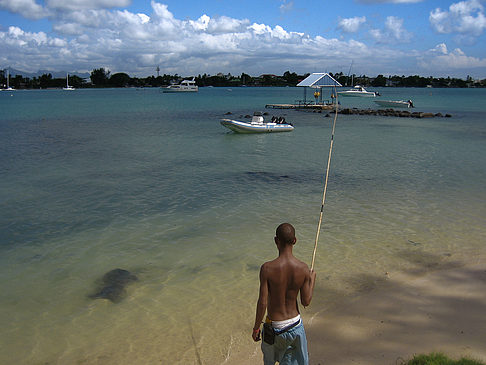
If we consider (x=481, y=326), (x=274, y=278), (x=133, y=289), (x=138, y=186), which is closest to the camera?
(x=274, y=278)

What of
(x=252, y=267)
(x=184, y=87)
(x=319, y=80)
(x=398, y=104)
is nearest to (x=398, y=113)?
(x=319, y=80)

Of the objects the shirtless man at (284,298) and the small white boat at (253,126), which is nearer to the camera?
the shirtless man at (284,298)

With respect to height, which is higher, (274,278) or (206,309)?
(274,278)

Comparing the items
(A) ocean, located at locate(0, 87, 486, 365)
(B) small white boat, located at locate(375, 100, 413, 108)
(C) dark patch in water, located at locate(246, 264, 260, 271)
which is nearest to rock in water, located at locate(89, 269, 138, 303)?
(A) ocean, located at locate(0, 87, 486, 365)

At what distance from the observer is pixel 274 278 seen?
3.90 m

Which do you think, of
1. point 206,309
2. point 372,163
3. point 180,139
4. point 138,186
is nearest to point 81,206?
point 138,186

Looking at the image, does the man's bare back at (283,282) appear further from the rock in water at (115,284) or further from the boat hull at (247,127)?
the boat hull at (247,127)

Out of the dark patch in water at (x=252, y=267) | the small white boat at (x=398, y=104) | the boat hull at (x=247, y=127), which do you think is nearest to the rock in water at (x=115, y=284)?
the dark patch in water at (x=252, y=267)

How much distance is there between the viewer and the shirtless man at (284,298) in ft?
12.8

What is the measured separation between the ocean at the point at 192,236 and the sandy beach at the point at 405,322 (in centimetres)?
40

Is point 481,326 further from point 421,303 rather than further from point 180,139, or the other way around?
point 180,139

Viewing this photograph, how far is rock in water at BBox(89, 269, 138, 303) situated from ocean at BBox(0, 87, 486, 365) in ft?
0.51

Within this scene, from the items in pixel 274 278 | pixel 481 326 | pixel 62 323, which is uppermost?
pixel 274 278

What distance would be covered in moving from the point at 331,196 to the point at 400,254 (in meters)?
5.28
